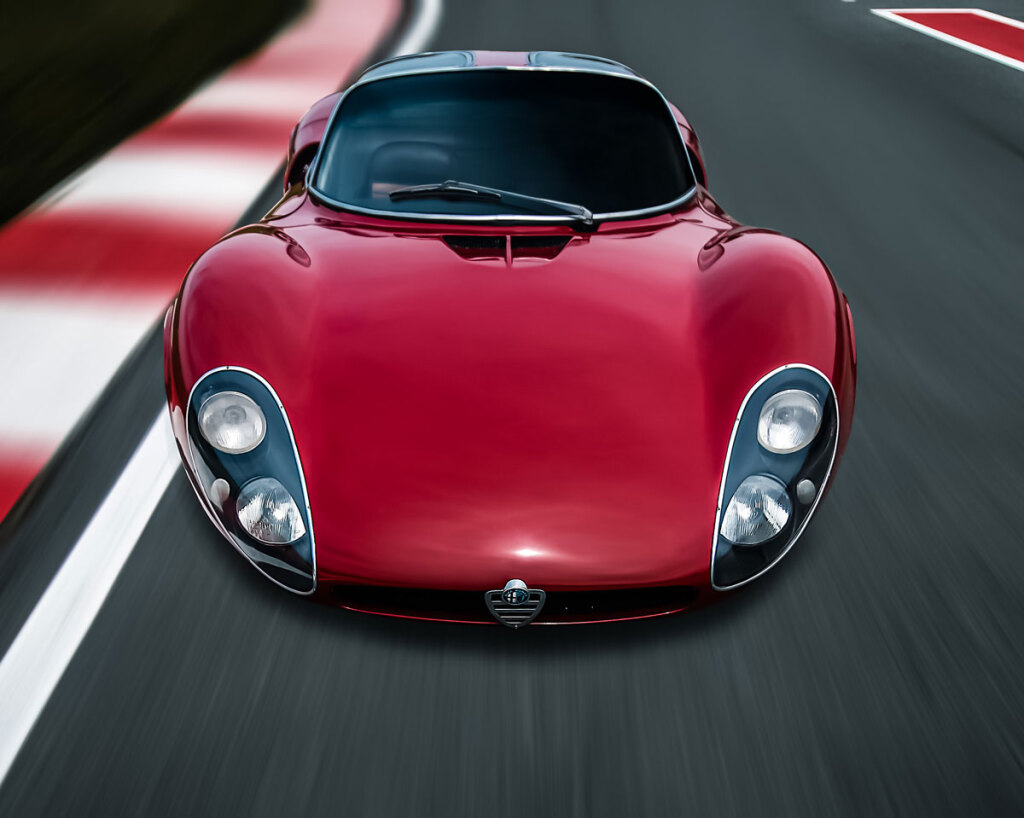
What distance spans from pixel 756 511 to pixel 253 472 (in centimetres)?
114

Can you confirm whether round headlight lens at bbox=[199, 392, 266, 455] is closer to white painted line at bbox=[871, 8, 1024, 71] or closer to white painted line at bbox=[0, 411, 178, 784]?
white painted line at bbox=[0, 411, 178, 784]

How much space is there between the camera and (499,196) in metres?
Result: 2.95

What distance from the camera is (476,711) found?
2166 millimetres

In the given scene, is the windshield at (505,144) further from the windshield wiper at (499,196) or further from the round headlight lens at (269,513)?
the round headlight lens at (269,513)

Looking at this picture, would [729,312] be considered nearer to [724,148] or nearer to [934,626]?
[934,626]

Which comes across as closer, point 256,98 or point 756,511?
point 756,511

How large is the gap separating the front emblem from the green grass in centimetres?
422

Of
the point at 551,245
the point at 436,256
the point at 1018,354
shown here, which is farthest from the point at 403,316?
the point at 1018,354

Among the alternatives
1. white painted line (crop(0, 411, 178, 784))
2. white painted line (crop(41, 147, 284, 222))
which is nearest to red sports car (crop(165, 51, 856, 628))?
white painted line (crop(0, 411, 178, 784))

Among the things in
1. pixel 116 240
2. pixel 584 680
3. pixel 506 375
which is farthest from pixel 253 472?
pixel 116 240

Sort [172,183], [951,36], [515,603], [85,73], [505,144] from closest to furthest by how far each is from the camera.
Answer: [515,603]
[505,144]
[172,183]
[85,73]
[951,36]

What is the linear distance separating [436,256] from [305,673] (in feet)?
3.93

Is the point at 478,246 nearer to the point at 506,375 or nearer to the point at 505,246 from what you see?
the point at 505,246

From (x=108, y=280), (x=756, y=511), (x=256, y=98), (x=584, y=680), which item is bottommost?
(x=256, y=98)
